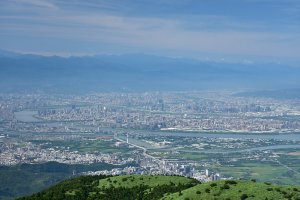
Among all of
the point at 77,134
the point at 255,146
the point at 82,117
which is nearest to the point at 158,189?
the point at 255,146

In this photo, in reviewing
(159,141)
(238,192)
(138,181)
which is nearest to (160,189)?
(138,181)

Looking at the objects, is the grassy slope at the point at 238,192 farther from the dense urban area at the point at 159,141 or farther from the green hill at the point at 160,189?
the dense urban area at the point at 159,141

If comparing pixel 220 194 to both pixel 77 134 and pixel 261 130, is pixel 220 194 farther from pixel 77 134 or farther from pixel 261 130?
pixel 261 130

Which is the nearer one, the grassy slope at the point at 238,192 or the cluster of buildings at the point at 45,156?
the grassy slope at the point at 238,192

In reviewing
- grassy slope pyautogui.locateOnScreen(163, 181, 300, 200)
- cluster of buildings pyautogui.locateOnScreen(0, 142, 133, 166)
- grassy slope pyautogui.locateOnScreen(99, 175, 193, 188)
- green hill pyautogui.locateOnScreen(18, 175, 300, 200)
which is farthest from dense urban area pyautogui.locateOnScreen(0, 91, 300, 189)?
grassy slope pyautogui.locateOnScreen(163, 181, 300, 200)

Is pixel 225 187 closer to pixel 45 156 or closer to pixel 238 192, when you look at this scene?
pixel 238 192

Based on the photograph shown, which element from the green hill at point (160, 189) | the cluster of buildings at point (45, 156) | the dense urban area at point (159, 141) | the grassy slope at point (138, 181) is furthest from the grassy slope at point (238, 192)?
the cluster of buildings at point (45, 156)

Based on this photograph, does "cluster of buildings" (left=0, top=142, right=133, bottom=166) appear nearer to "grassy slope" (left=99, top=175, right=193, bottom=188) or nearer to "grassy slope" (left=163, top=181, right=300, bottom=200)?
"grassy slope" (left=99, top=175, right=193, bottom=188)

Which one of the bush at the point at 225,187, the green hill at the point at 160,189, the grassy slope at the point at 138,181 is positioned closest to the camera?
the green hill at the point at 160,189
